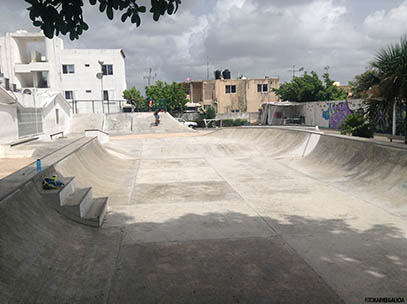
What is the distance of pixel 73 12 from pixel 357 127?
12811 mm

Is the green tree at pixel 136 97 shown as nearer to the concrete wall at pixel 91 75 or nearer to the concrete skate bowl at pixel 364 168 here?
the concrete wall at pixel 91 75

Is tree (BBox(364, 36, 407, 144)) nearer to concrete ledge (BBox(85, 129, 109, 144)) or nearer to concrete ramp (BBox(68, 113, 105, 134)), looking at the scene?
concrete ledge (BBox(85, 129, 109, 144))

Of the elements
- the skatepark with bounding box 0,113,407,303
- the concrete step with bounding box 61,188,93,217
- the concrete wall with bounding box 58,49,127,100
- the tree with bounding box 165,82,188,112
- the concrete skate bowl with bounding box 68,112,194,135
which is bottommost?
the skatepark with bounding box 0,113,407,303

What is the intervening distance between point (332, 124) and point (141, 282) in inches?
1150

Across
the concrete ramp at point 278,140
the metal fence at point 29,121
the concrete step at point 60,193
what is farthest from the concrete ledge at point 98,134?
the concrete step at point 60,193

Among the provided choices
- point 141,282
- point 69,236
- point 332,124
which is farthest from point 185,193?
point 332,124

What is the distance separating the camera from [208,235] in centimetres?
571

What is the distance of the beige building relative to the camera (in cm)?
5734

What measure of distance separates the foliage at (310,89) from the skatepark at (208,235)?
33.6 m

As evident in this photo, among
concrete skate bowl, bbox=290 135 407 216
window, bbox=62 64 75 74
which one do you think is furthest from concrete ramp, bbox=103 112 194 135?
concrete skate bowl, bbox=290 135 407 216

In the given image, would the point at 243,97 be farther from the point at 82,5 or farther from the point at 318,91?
the point at 82,5

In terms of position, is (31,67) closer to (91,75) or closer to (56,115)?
(91,75)

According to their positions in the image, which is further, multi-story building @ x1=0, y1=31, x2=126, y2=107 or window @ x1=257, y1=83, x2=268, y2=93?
window @ x1=257, y1=83, x2=268, y2=93

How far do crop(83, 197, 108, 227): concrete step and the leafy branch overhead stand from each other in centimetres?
326
